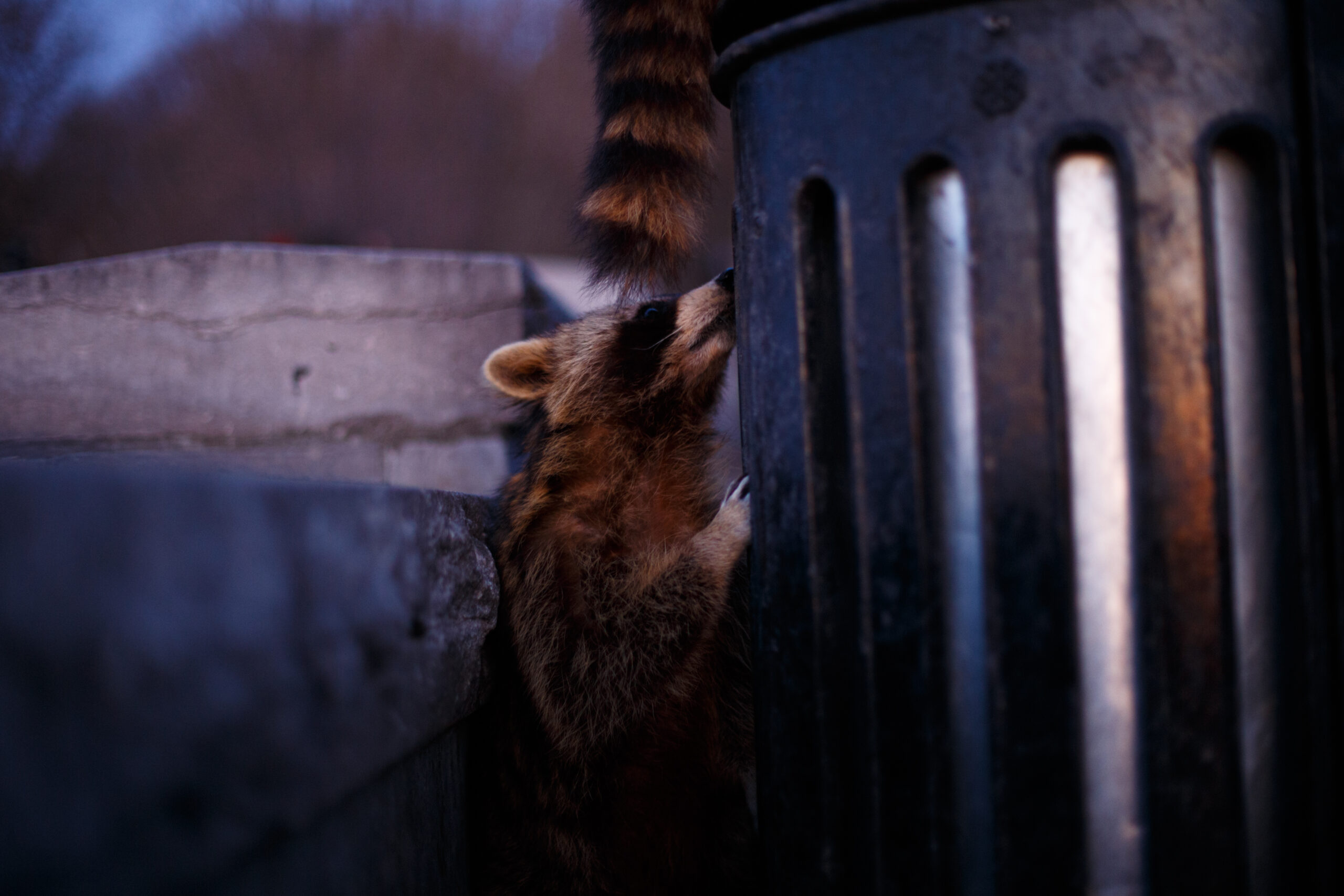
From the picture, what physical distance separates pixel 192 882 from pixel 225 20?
13.0ft

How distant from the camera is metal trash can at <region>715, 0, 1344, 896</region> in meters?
0.82

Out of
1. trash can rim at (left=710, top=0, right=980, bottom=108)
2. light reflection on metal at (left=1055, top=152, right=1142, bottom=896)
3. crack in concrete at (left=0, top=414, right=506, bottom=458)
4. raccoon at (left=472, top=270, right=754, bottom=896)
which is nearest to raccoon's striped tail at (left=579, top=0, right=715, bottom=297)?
raccoon at (left=472, top=270, right=754, bottom=896)

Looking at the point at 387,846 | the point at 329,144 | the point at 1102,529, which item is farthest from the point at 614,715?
the point at 329,144

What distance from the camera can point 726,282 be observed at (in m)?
2.06

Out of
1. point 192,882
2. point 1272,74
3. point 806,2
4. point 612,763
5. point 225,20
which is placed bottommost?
point 612,763

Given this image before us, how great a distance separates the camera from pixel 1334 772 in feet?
2.65

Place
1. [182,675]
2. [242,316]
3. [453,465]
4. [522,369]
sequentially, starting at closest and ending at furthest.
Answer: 1. [182,675]
2. [522,369]
3. [242,316]
4. [453,465]

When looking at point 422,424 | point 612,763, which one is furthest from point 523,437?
point 612,763

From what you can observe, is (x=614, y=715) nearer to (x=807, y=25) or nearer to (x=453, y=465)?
(x=807, y=25)

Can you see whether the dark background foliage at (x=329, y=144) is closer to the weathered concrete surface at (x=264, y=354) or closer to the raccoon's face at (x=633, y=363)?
the weathered concrete surface at (x=264, y=354)

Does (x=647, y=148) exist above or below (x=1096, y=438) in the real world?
above

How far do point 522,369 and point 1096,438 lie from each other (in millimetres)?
1913

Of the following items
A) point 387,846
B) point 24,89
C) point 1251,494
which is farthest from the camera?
point 24,89

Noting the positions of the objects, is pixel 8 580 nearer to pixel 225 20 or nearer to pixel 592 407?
pixel 592 407
